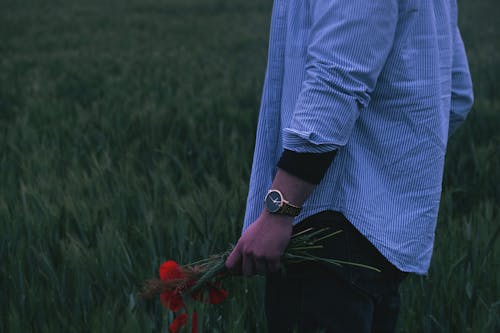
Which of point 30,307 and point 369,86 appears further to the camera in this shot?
point 30,307

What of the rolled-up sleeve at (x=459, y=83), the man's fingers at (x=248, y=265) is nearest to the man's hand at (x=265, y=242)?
the man's fingers at (x=248, y=265)

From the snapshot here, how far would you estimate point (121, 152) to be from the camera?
2.95 m

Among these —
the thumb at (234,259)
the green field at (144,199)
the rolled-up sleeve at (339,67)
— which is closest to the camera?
the rolled-up sleeve at (339,67)

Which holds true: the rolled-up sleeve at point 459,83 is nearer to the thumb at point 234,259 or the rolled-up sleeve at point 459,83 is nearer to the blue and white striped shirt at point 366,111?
the blue and white striped shirt at point 366,111

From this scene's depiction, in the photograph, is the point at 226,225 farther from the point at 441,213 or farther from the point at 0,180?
the point at 0,180

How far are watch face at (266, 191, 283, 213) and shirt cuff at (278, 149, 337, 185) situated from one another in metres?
0.04

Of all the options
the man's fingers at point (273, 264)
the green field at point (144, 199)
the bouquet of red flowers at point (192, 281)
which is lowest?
the green field at point (144, 199)

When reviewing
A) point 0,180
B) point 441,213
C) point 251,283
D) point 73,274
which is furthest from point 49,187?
point 441,213

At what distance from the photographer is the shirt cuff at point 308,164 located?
93 cm

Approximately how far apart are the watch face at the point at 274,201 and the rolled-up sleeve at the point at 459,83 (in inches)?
24.1

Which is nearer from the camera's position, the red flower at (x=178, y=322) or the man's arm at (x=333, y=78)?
the man's arm at (x=333, y=78)

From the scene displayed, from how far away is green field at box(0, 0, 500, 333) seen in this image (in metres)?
1.49

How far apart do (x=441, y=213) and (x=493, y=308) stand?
72 cm

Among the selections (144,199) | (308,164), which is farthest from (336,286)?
(144,199)
